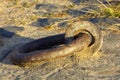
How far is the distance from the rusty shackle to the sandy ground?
5.6 inches

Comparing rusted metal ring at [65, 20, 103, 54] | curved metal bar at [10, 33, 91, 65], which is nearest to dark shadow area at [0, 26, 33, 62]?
curved metal bar at [10, 33, 91, 65]

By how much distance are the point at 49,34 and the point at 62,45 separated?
86 centimetres

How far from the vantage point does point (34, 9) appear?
664 cm

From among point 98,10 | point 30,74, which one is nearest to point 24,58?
point 30,74

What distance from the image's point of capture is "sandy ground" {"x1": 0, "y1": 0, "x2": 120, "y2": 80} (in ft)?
14.6

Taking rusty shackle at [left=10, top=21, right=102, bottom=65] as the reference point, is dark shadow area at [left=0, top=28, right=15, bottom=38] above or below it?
below

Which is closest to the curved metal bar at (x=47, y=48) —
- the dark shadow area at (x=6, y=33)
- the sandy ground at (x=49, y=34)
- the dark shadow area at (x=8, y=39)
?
the sandy ground at (x=49, y=34)

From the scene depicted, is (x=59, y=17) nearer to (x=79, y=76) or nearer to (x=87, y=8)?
(x=87, y=8)

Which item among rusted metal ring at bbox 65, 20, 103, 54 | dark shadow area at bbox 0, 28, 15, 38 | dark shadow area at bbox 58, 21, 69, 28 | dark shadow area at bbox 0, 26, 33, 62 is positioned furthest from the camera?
dark shadow area at bbox 58, 21, 69, 28

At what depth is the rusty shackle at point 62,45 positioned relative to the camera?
452 centimetres

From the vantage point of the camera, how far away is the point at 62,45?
15.9ft

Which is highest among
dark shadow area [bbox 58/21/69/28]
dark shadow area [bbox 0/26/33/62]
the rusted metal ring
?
the rusted metal ring

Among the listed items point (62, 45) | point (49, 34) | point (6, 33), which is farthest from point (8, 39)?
point (62, 45)

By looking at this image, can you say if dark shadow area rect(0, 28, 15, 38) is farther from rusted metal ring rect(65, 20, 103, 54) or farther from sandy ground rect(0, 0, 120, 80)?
rusted metal ring rect(65, 20, 103, 54)
